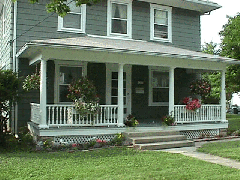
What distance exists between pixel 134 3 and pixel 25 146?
320 inches

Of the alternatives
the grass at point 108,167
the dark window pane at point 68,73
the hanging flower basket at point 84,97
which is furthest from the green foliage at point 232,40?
the grass at point 108,167

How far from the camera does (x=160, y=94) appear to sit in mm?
14562

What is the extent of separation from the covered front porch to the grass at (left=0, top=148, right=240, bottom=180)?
192 cm

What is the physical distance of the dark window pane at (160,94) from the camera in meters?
14.4

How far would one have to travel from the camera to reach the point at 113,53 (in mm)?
10797

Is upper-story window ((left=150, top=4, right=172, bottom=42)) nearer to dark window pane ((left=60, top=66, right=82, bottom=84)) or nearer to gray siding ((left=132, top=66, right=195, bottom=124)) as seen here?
gray siding ((left=132, top=66, right=195, bottom=124))

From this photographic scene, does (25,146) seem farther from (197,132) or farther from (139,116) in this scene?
(197,132)

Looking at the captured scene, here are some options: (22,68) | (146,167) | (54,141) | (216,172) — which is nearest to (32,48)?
(22,68)

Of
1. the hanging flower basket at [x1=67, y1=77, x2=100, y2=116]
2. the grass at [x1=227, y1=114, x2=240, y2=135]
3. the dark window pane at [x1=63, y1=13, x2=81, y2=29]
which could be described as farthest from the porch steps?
the dark window pane at [x1=63, y1=13, x2=81, y2=29]

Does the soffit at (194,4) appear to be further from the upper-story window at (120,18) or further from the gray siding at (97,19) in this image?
the gray siding at (97,19)

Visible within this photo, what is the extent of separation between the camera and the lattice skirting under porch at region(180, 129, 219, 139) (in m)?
12.3

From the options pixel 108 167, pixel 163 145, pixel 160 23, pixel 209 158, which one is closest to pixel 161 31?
pixel 160 23

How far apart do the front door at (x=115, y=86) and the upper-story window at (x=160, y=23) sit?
2286 millimetres

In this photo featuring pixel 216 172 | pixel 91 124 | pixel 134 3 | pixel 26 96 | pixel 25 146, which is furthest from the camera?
pixel 134 3
